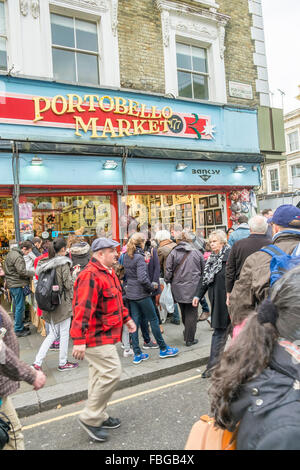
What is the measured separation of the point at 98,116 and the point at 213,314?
21.2 feet

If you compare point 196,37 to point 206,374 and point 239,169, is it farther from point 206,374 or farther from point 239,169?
point 206,374

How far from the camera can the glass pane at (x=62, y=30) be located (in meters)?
8.70

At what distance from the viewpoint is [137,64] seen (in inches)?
374

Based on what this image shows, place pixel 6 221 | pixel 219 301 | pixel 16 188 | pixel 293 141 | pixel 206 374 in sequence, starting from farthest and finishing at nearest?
pixel 293 141, pixel 6 221, pixel 16 188, pixel 219 301, pixel 206 374

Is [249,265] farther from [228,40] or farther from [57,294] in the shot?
[228,40]

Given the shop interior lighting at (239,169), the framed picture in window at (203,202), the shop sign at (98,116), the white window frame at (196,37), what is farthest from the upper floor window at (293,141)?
the shop sign at (98,116)

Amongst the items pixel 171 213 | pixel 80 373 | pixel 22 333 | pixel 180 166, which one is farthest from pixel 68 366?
pixel 180 166

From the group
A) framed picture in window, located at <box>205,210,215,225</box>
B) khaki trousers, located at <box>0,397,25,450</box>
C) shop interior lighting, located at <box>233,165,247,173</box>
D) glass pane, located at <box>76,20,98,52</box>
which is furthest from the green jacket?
shop interior lighting, located at <box>233,165,247,173</box>

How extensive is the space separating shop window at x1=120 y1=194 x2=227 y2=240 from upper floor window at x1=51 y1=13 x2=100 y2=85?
3.65 metres

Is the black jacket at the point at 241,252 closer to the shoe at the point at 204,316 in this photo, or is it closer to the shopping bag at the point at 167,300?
the shoe at the point at 204,316

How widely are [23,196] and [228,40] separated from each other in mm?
8843

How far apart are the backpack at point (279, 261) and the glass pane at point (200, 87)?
29.9 ft

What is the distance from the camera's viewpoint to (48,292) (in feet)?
16.0

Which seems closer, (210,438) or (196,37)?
(210,438)
